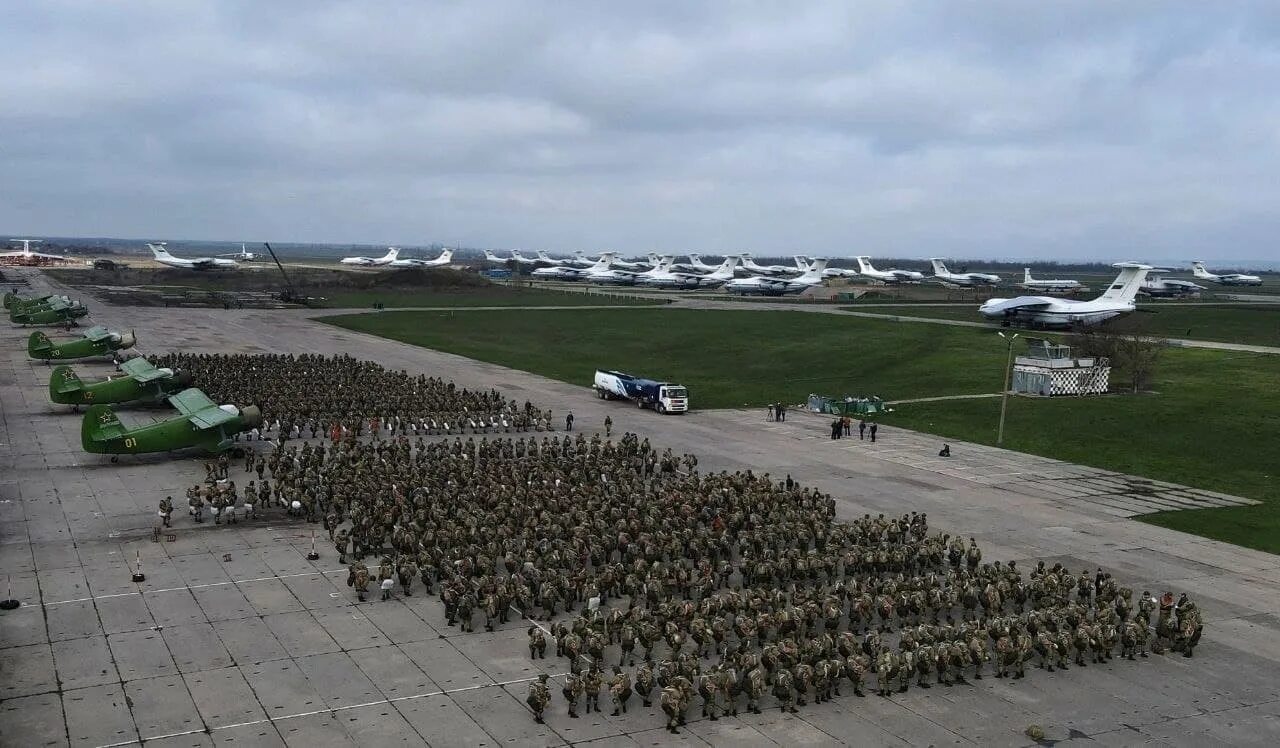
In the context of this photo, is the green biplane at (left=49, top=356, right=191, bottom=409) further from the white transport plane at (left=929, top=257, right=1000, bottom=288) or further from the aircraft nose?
the white transport plane at (left=929, top=257, right=1000, bottom=288)

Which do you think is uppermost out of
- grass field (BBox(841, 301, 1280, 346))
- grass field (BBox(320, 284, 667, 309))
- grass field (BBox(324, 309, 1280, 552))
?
grass field (BBox(841, 301, 1280, 346))

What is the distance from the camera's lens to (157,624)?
79.8 feet

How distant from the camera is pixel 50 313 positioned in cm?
9156

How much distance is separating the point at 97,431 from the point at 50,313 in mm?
60333

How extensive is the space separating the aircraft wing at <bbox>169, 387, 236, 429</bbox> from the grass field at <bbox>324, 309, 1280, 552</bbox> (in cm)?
2885

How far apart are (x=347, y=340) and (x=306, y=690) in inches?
2865

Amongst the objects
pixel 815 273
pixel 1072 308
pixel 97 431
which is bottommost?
pixel 97 431

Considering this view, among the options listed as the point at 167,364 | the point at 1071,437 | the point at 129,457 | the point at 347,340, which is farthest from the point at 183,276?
the point at 1071,437

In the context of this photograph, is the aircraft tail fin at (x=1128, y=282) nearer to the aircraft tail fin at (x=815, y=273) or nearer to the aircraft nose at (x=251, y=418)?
the aircraft tail fin at (x=815, y=273)

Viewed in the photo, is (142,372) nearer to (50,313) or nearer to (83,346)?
(83,346)

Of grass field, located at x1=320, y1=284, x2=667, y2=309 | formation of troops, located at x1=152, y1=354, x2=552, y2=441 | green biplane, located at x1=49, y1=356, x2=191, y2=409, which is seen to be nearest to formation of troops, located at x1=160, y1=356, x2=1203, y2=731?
formation of troops, located at x1=152, y1=354, x2=552, y2=441

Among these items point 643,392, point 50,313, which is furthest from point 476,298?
point 643,392

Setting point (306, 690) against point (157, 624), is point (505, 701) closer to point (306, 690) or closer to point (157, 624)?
point (306, 690)

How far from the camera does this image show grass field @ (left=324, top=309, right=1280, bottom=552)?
48.5m
